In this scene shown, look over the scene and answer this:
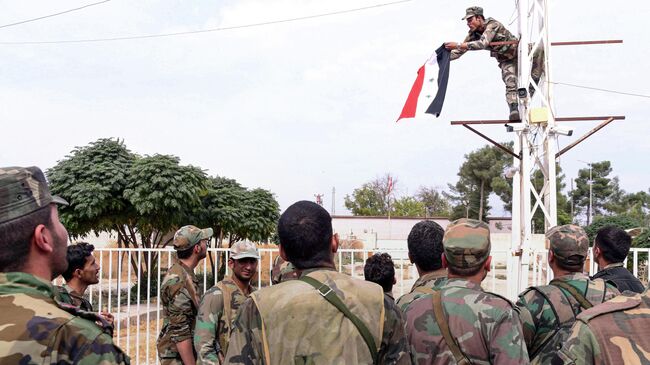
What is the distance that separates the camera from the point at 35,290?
151 cm

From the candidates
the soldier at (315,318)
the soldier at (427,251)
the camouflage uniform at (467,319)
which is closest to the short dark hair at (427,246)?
the soldier at (427,251)

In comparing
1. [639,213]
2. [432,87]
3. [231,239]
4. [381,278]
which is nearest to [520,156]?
[432,87]

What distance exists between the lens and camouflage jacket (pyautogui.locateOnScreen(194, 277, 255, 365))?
339cm

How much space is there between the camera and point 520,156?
Result: 6926 mm

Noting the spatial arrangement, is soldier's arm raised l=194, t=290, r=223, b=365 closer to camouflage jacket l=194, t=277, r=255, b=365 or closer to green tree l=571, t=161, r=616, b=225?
camouflage jacket l=194, t=277, r=255, b=365

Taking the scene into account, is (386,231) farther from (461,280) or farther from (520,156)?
(461,280)

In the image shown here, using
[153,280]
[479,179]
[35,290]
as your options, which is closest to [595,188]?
[479,179]

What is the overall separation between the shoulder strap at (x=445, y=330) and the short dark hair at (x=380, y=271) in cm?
82

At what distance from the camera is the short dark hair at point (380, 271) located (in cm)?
327

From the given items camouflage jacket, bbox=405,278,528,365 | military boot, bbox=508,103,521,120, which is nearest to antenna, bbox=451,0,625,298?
military boot, bbox=508,103,521,120

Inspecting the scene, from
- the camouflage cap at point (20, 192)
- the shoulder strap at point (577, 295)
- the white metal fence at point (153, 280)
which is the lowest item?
the white metal fence at point (153, 280)

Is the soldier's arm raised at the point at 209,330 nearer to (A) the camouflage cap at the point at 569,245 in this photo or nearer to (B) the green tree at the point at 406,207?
(A) the camouflage cap at the point at 569,245

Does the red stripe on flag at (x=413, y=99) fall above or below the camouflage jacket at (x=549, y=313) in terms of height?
above

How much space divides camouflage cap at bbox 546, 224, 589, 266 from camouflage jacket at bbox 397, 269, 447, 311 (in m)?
0.59
